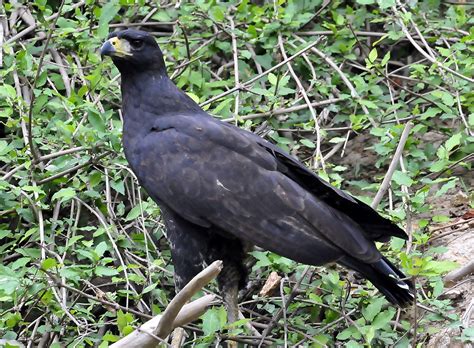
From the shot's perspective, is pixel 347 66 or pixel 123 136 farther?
pixel 347 66

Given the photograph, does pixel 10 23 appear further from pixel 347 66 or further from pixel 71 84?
pixel 347 66

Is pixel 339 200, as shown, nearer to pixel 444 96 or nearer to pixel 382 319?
pixel 382 319

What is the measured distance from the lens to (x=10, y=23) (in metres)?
7.01

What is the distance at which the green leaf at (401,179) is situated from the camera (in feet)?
18.7

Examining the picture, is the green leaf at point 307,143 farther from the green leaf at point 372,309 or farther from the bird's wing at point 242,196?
the green leaf at point 372,309

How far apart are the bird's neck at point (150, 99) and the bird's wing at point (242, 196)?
0.20 metres

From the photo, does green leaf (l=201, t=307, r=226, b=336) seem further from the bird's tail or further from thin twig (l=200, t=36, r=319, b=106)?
thin twig (l=200, t=36, r=319, b=106)

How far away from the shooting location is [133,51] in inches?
223

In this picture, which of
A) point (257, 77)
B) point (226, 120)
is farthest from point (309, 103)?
point (226, 120)

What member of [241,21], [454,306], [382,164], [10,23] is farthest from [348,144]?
[10,23]

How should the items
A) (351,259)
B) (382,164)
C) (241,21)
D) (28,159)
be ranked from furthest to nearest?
(241,21) < (382,164) < (28,159) < (351,259)

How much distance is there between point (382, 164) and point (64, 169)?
6.20 feet

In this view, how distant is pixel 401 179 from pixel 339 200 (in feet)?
1.75

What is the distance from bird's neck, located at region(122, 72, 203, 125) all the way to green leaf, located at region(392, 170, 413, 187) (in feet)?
3.45
